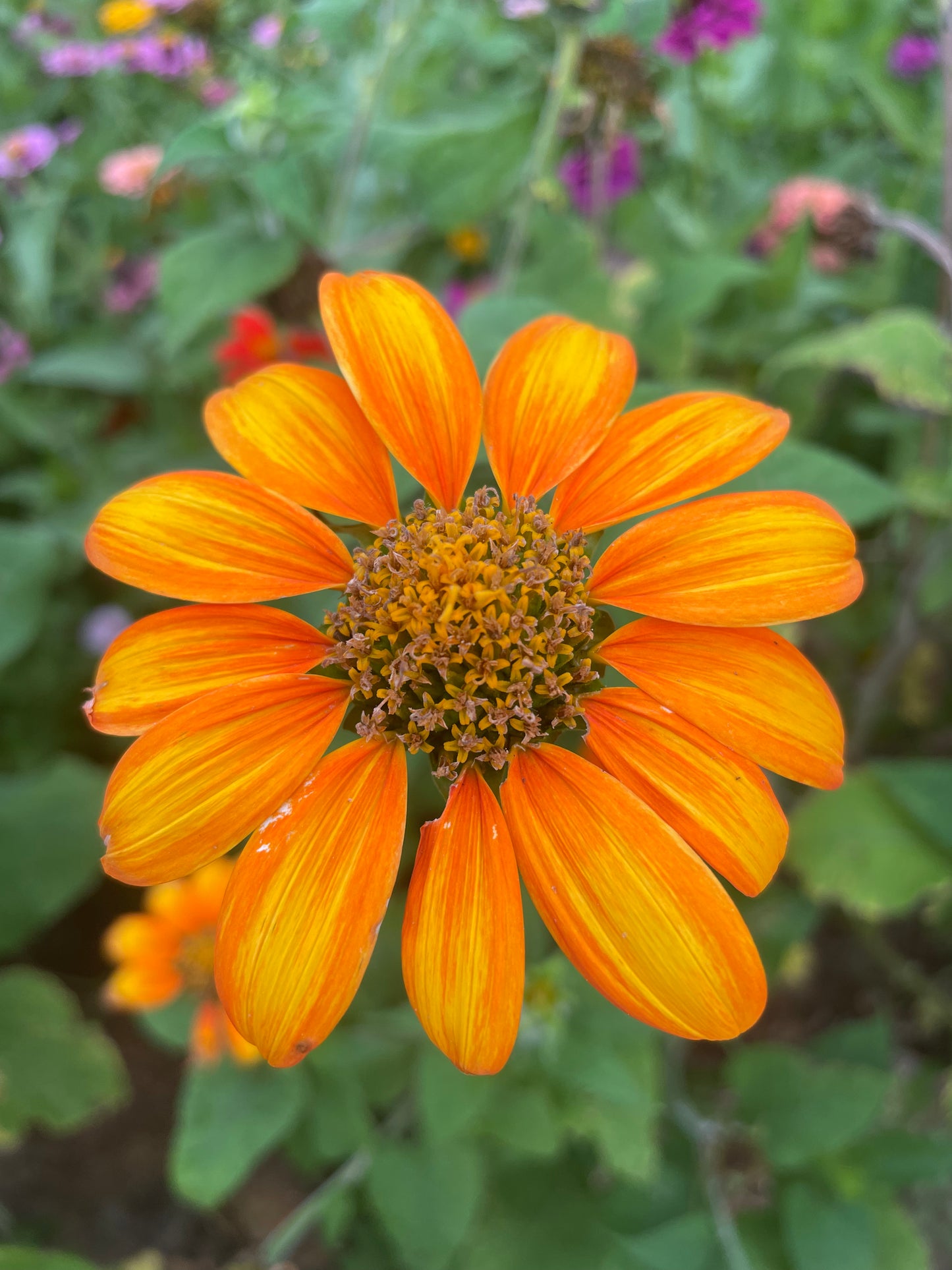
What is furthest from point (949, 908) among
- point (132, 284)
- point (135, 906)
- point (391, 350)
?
point (132, 284)

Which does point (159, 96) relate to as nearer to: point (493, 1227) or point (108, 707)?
point (108, 707)

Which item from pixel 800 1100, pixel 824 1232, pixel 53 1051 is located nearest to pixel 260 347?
pixel 53 1051

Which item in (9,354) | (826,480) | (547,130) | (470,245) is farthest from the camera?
(470,245)

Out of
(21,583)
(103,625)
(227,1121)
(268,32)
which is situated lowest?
(227,1121)

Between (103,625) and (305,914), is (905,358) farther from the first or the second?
(103,625)

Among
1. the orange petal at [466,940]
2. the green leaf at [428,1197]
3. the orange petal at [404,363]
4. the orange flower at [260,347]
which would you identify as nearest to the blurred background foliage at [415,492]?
the green leaf at [428,1197]

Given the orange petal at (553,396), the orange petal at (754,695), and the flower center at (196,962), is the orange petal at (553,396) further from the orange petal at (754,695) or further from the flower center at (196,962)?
the flower center at (196,962)
